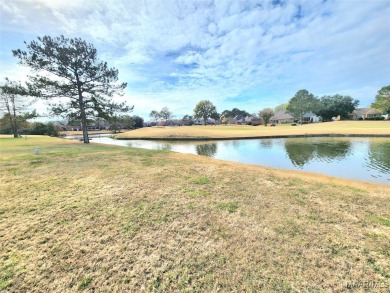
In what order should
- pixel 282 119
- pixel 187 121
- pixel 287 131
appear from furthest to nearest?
pixel 187 121
pixel 282 119
pixel 287 131

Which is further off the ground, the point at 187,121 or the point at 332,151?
the point at 187,121

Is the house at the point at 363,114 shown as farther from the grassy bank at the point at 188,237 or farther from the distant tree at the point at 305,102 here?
the grassy bank at the point at 188,237

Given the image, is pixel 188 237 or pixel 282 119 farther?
pixel 282 119

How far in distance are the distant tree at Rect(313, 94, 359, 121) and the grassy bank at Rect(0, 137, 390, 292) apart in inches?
2582

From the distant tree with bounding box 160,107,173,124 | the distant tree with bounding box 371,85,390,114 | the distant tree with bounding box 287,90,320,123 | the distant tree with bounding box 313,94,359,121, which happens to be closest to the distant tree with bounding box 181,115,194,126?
the distant tree with bounding box 160,107,173,124

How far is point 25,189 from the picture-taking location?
473cm

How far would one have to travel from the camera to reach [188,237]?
3.07 m

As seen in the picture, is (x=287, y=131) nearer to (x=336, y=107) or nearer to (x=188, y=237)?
(x=188, y=237)

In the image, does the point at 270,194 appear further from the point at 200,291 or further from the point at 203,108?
the point at 203,108

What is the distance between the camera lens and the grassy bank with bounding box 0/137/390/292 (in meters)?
2.27

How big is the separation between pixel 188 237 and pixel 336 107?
71753 millimetres

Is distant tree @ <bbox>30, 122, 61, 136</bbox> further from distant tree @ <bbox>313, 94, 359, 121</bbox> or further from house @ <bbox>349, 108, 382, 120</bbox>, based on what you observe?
house @ <bbox>349, 108, 382, 120</bbox>

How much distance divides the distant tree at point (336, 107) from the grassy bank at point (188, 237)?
65592mm

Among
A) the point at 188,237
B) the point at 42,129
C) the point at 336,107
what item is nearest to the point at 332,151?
the point at 188,237
